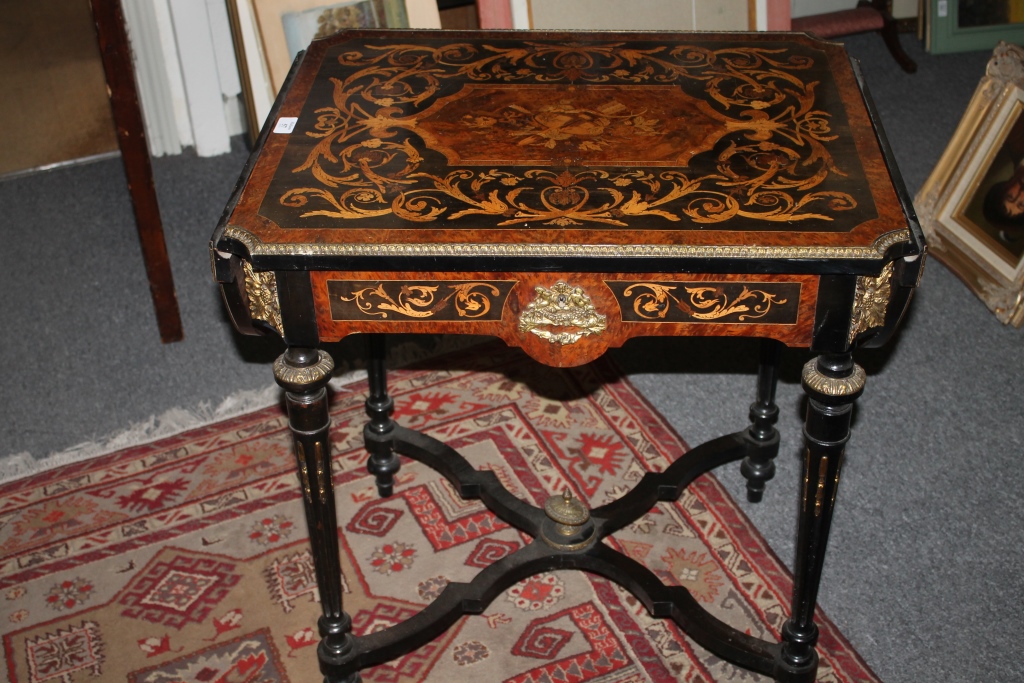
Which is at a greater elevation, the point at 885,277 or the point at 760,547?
the point at 885,277

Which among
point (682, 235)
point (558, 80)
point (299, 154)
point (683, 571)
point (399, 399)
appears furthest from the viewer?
point (399, 399)

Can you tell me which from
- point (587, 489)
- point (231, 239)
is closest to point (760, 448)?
point (587, 489)

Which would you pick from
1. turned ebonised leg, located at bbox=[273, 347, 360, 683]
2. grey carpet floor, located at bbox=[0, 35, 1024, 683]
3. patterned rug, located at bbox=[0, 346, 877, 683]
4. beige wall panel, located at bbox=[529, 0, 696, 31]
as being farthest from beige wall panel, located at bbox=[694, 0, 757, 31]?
turned ebonised leg, located at bbox=[273, 347, 360, 683]

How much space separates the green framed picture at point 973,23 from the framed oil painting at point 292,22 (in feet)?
7.16

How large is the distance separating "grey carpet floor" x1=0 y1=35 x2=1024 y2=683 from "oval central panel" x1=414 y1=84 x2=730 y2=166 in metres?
1.01

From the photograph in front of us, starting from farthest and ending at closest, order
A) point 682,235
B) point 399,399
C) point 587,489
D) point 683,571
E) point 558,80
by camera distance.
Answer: point 399,399 < point 587,489 < point 683,571 < point 558,80 < point 682,235

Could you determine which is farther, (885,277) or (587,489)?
(587,489)

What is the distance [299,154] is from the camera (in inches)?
79.3

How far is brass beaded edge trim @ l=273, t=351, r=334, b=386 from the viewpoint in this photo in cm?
187

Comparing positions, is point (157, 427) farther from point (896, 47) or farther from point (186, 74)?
point (896, 47)

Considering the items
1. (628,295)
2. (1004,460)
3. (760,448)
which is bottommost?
(1004,460)

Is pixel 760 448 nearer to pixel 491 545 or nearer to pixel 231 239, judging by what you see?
pixel 491 545

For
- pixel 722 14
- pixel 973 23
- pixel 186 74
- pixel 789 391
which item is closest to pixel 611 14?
pixel 722 14

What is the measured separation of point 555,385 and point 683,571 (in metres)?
0.70
